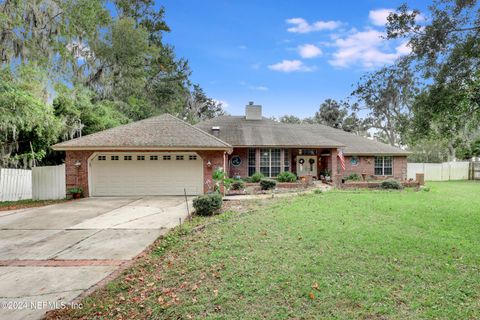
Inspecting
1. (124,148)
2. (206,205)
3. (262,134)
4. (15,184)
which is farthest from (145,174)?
(262,134)

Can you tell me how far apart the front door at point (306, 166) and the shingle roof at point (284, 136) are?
141 centimetres

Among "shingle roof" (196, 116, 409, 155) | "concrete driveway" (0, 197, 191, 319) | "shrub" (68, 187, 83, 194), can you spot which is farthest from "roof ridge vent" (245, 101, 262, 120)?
"shrub" (68, 187, 83, 194)

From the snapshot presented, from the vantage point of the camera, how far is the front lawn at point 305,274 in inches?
135

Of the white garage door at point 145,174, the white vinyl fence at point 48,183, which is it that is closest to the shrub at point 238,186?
the white garage door at point 145,174

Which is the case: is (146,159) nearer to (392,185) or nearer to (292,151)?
(292,151)

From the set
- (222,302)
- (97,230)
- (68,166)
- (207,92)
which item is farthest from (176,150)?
(207,92)

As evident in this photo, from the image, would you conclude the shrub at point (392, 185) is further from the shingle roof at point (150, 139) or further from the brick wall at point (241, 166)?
the shingle roof at point (150, 139)

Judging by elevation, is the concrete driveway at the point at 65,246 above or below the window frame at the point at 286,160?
below

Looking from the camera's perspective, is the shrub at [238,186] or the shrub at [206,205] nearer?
the shrub at [206,205]

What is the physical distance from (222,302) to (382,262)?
115 inches

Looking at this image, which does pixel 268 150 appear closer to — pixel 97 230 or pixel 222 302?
pixel 97 230

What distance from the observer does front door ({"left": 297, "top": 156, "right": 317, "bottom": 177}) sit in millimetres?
19406

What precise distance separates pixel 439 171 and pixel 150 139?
934 inches

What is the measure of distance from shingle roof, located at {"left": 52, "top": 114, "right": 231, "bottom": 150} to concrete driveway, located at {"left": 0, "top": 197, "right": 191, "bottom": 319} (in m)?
3.07
